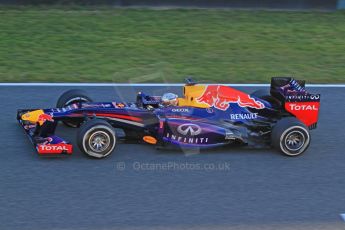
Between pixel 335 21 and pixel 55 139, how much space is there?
851cm

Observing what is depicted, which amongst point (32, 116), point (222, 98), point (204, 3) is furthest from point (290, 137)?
point (204, 3)

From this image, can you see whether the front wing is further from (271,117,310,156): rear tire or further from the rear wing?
the rear wing

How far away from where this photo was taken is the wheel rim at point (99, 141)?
611 centimetres

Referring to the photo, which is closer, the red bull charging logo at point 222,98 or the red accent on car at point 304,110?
the red bull charging logo at point 222,98

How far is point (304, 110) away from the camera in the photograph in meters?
6.85

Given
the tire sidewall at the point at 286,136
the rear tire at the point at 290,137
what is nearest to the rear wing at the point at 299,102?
the rear tire at the point at 290,137

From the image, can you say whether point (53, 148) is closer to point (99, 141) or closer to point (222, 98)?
point (99, 141)

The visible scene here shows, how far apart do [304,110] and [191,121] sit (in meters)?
1.27

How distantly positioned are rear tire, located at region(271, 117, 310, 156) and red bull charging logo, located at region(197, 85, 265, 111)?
457 millimetres

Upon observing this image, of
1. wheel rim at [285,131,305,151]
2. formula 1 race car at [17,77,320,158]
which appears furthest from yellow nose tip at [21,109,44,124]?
wheel rim at [285,131,305,151]

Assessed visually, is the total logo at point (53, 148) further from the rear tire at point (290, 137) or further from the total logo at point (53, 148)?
the rear tire at point (290, 137)

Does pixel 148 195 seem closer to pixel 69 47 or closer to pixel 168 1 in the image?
pixel 69 47

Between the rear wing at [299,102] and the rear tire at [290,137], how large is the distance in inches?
11.1

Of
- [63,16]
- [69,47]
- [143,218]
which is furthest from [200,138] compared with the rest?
[63,16]
